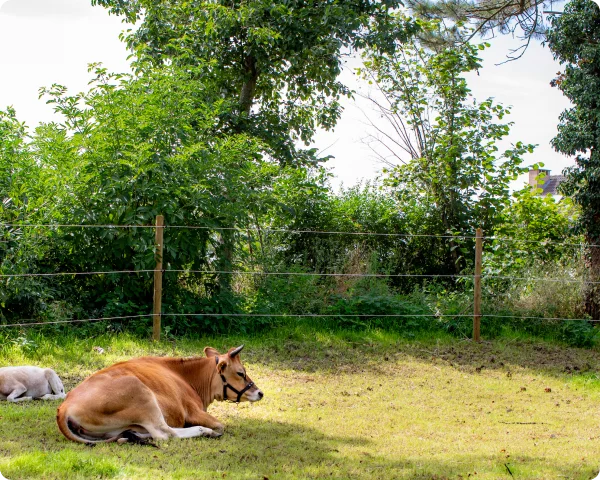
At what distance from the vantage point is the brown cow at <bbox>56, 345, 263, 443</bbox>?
4.79 metres

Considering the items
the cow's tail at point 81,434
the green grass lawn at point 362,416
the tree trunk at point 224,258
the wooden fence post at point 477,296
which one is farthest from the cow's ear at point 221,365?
the wooden fence post at point 477,296

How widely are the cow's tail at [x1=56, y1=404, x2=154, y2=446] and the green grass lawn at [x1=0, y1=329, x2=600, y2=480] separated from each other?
7cm

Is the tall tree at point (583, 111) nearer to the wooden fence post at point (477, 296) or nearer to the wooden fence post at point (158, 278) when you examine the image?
the wooden fence post at point (477, 296)

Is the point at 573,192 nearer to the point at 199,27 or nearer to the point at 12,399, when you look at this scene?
the point at 199,27

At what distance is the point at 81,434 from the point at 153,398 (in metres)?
0.54

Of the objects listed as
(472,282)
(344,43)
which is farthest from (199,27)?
(472,282)

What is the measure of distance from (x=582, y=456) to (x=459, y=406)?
1712 mm

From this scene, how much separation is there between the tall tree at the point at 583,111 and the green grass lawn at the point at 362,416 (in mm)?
2591

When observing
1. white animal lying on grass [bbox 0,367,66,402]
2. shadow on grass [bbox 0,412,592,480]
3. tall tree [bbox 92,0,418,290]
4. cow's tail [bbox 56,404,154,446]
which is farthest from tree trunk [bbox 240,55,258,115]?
cow's tail [bbox 56,404,154,446]

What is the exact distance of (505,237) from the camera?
11.2 meters

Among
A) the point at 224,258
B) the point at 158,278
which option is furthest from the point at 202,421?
the point at 224,258

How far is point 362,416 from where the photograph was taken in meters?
6.27

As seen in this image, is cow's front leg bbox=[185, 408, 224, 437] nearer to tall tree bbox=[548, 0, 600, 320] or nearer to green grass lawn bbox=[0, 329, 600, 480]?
green grass lawn bbox=[0, 329, 600, 480]

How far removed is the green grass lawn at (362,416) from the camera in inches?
180
